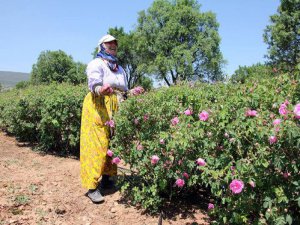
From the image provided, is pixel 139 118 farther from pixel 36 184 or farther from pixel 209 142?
pixel 36 184

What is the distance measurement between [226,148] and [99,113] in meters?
1.75

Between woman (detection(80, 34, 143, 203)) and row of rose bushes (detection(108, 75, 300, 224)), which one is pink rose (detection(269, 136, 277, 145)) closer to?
row of rose bushes (detection(108, 75, 300, 224))

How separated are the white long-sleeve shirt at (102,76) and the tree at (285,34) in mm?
20731

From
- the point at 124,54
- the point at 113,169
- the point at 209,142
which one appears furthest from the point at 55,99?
the point at 124,54

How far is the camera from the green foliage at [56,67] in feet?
172

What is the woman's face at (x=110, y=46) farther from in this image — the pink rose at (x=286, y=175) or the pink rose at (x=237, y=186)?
the pink rose at (x=286, y=175)

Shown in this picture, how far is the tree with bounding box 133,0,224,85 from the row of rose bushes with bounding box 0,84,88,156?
26748 mm

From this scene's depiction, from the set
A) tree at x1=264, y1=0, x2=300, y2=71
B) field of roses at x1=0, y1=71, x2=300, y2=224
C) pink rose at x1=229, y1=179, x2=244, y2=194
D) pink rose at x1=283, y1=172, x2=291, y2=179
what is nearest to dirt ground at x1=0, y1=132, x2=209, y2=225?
field of roses at x1=0, y1=71, x2=300, y2=224

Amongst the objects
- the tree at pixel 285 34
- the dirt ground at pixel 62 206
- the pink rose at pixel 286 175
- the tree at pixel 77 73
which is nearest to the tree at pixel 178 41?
the tree at pixel 285 34

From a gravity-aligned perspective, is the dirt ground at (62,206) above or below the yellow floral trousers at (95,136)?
below

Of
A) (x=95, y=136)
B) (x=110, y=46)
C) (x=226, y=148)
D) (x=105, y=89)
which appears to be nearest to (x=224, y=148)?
(x=226, y=148)

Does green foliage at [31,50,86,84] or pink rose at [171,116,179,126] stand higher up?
green foliage at [31,50,86,84]

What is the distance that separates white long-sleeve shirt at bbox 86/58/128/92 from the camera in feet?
12.8

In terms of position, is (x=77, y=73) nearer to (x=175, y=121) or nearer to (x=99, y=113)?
(x=99, y=113)
